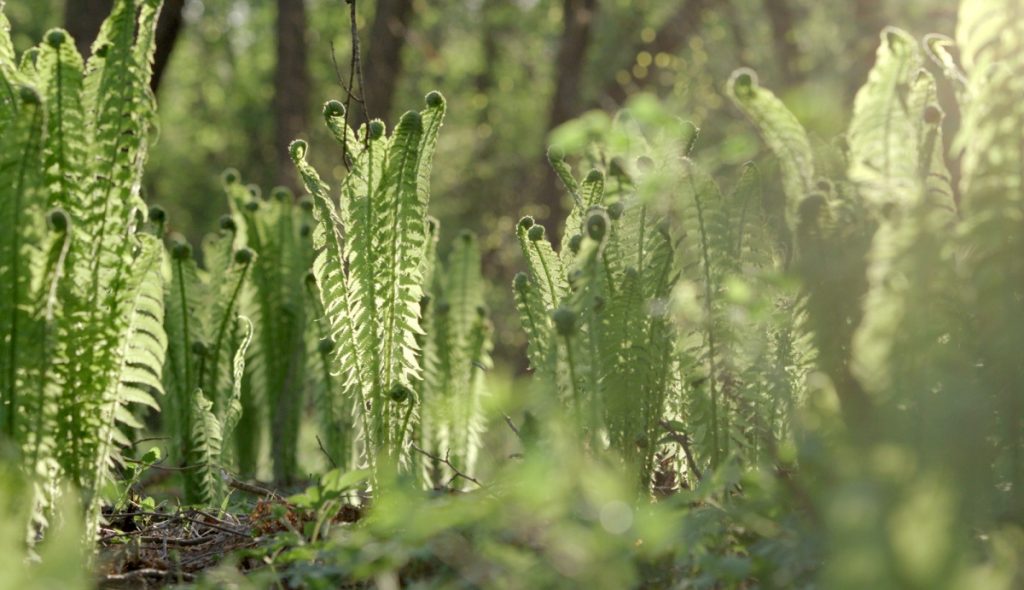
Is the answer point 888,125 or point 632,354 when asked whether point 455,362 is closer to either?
point 632,354

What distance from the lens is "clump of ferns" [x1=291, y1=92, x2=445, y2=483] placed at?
2305mm

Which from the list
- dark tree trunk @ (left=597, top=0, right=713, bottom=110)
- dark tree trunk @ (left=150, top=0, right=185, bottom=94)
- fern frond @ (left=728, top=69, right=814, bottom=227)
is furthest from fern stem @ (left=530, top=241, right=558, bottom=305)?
dark tree trunk @ (left=597, top=0, right=713, bottom=110)

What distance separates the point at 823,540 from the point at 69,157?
1427mm

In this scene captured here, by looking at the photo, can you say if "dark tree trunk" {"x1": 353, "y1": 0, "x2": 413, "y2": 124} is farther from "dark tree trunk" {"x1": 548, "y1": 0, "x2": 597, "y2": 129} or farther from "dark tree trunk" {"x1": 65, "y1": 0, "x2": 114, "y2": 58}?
"dark tree trunk" {"x1": 65, "y1": 0, "x2": 114, "y2": 58}

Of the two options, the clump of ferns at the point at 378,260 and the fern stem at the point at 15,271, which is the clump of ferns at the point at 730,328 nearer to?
the clump of ferns at the point at 378,260

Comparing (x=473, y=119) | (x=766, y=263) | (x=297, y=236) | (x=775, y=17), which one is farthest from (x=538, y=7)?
(x=766, y=263)

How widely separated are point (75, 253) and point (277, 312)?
1847 mm

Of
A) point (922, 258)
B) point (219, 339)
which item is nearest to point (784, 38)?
point (219, 339)

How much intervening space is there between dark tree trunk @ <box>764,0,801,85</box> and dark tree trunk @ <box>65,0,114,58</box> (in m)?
8.26

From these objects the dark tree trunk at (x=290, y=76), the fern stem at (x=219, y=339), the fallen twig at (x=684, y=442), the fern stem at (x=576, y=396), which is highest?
the dark tree trunk at (x=290, y=76)

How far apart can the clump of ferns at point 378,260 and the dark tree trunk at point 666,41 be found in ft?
40.7

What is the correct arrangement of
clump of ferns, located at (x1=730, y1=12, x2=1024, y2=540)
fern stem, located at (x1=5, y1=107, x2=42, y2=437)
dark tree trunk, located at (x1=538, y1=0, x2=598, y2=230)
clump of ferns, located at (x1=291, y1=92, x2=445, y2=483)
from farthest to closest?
dark tree trunk, located at (x1=538, y1=0, x2=598, y2=230) → clump of ferns, located at (x1=291, y1=92, x2=445, y2=483) → fern stem, located at (x1=5, y1=107, x2=42, y2=437) → clump of ferns, located at (x1=730, y1=12, x2=1024, y2=540)

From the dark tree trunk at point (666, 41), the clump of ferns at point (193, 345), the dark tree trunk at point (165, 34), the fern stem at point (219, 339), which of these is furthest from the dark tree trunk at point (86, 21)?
the dark tree trunk at point (666, 41)

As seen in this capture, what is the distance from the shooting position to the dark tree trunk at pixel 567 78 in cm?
1162
